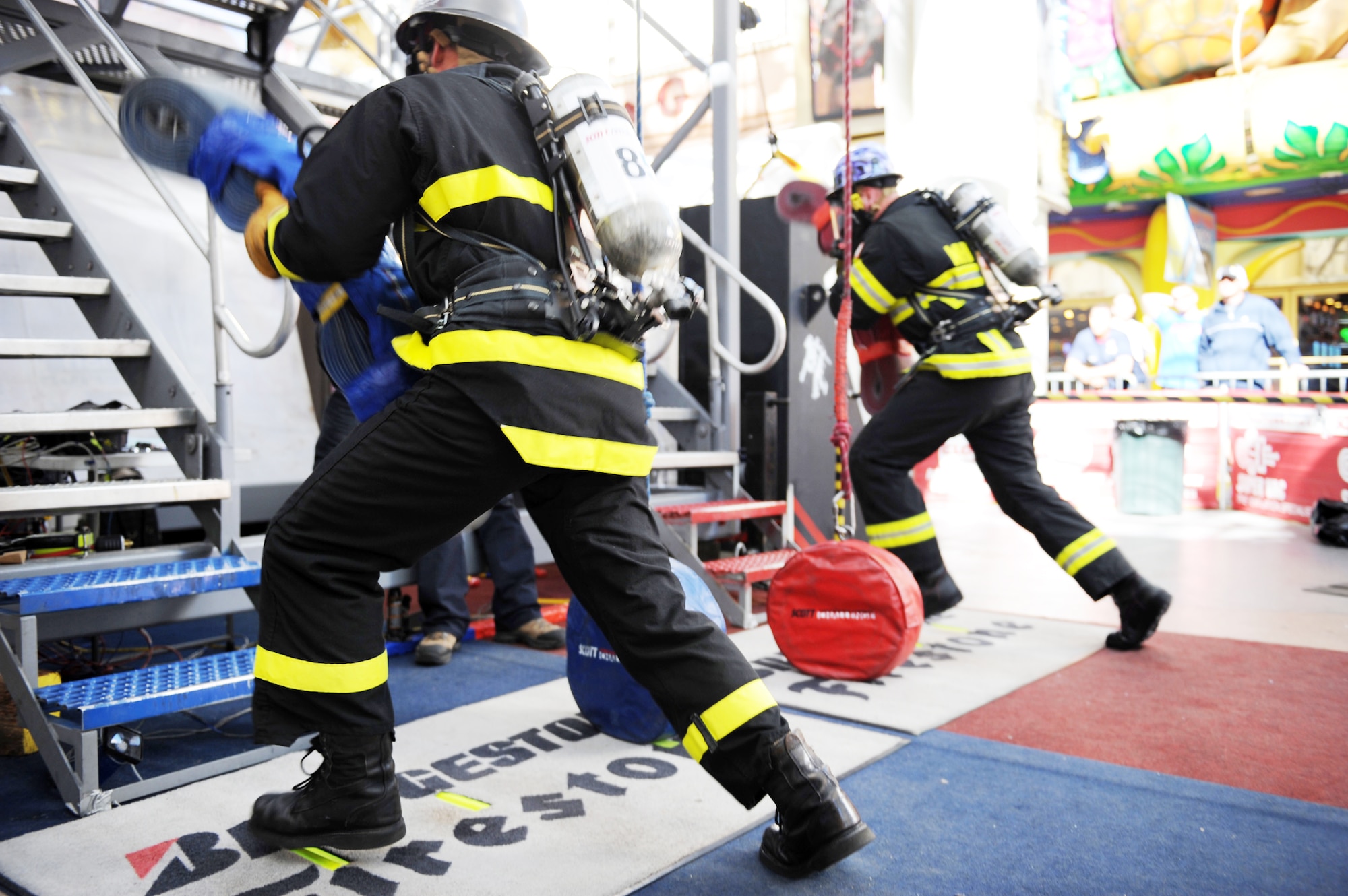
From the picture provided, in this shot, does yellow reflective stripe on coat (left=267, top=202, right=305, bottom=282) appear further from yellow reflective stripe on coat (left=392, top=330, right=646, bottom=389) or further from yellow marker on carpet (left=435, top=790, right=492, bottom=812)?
yellow marker on carpet (left=435, top=790, right=492, bottom=812)

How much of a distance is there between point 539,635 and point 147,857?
78.4 inches

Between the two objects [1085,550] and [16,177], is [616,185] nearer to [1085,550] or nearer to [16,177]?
[1085,550]

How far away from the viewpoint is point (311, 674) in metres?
1.91

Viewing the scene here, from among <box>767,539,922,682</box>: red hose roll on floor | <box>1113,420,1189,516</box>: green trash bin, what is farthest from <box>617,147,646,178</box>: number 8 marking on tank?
<box>1113,420,1189,516</box>: green trash bin

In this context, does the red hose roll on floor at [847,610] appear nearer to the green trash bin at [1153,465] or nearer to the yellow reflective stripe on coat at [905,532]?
the yellow reflective stripe on coat at [905,532]

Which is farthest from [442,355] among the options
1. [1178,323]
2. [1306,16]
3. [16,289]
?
[1306,16]

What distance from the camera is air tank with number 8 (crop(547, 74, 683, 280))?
175cm

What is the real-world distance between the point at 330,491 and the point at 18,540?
213 centimetres

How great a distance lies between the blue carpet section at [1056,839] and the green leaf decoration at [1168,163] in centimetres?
1252

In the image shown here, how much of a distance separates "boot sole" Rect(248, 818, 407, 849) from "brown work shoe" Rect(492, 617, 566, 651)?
1849 mm

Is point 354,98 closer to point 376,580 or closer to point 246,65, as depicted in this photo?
point 246,65

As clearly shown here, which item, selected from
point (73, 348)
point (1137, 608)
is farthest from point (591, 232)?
point (1137, 608)

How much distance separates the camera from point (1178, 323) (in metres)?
11.6

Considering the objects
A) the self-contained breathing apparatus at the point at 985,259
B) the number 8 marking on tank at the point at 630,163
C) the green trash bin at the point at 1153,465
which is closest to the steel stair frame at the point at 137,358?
the number 8 marking on tank at the point at 630,163
